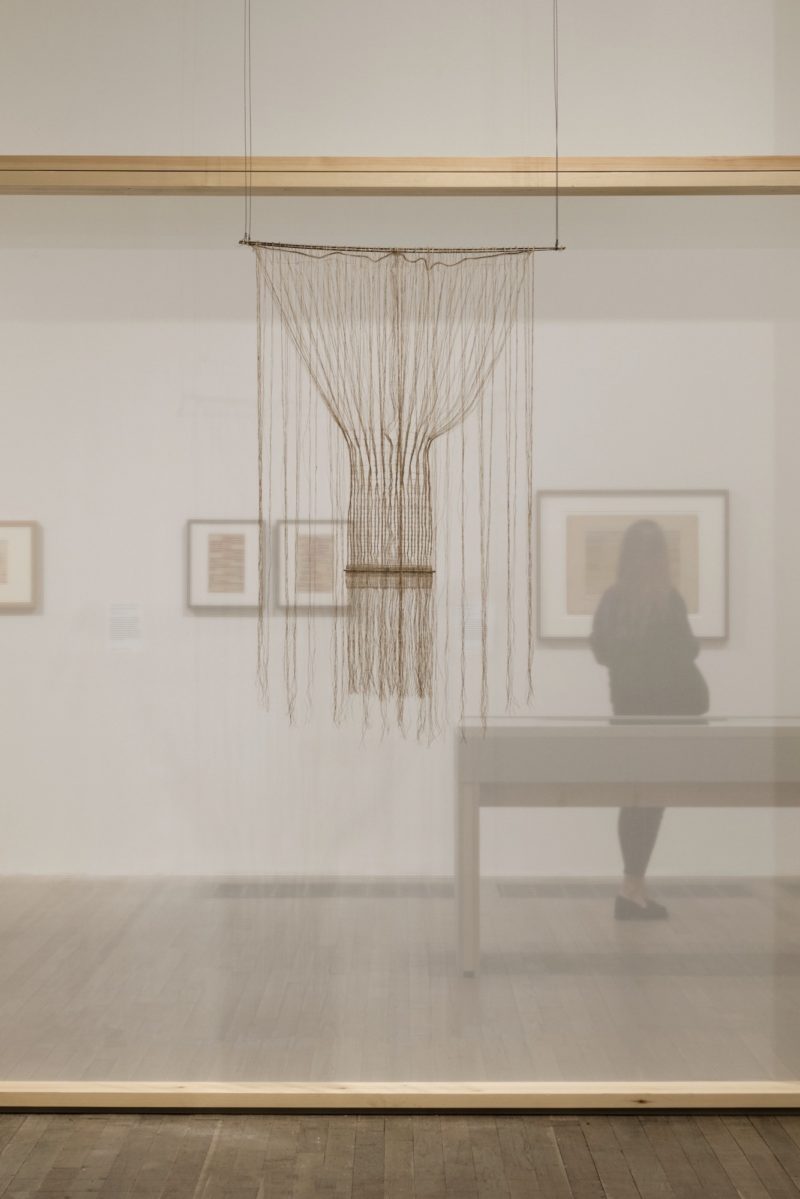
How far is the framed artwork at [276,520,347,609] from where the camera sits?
2.87m

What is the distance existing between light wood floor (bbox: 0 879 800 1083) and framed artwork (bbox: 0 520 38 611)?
721 mm

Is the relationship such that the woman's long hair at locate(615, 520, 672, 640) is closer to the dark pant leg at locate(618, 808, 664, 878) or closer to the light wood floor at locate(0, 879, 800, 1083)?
the dark pant leg at locate(618, 808, 664, 878)

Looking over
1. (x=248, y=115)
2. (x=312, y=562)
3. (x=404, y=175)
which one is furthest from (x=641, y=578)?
(x=248, y=115)

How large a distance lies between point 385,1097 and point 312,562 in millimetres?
1340

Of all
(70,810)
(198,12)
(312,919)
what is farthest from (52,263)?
(312,919)

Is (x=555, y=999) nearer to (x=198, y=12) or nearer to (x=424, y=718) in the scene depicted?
(x=424, y=718)

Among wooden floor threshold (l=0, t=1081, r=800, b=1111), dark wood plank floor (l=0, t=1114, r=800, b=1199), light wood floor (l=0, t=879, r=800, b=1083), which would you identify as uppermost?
light wood floor (l=0, t=879, r=800, b=1083)

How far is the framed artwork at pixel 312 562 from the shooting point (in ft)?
9.42

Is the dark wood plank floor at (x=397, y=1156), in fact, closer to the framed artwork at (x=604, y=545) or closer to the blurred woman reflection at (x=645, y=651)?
the blurred woman reflection at (x=645, y=651)

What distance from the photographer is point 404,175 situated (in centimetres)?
284

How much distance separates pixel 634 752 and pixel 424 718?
546 millimetres

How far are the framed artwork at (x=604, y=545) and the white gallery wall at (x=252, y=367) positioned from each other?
5cm

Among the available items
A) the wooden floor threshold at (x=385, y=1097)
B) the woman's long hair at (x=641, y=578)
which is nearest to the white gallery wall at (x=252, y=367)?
the woman's long hair at (x=641, y=578)

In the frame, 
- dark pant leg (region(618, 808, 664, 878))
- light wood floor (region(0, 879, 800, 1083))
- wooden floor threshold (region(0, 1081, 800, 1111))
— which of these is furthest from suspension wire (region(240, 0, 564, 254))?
wooden floor threshold (region(0, 1081, 800, 1111))
